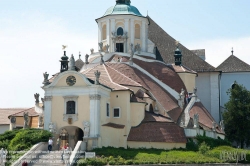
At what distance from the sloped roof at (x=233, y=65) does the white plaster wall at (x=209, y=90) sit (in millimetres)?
2463

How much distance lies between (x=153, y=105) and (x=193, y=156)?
35.1ft

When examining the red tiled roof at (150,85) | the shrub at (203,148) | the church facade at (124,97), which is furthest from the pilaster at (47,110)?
the shrub at (203,148)

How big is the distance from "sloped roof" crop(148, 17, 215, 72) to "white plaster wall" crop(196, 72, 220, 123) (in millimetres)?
901

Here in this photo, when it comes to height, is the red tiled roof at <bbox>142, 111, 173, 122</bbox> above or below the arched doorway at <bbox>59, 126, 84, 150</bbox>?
above

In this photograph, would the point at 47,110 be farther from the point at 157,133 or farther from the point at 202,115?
the point at 202,115

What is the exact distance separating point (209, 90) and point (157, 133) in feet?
73.1

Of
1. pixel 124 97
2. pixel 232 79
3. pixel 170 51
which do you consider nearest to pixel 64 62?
pixel 124 97

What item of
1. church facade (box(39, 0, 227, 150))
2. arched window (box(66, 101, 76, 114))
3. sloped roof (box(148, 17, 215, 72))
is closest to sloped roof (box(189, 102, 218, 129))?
church facade (box(39, 0, 227, 150))

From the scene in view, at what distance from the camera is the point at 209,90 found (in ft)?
241

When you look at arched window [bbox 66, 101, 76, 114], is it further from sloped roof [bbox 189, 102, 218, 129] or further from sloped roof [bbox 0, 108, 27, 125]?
sloped roof [bbox 0, 108, 27, 125]

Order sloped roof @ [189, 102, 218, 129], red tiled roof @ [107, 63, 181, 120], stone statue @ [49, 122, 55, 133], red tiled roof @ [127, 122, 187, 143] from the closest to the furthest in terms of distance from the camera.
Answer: stone statue @ [49, 122, 55, 133], red tiled roof @ [127, 122, 187, 143], sloped roof @ [189, 102, 218, 129], red tiled roof @ [107, 63, 181, 120]

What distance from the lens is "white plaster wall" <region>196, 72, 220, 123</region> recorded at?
239 ft

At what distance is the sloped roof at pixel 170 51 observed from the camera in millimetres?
74625

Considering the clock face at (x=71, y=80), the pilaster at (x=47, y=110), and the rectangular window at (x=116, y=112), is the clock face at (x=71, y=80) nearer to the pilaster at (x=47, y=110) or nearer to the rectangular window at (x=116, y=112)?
the pilaster at (x=47, y=110)
